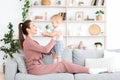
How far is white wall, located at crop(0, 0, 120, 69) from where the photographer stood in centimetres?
721

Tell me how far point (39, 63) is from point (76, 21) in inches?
123

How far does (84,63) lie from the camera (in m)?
4.73

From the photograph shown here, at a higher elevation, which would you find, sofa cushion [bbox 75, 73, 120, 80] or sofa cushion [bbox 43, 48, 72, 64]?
sofa cushion [bbox 43, 48, 72, 64]

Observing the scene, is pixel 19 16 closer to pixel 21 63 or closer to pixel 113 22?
pixel 113 22

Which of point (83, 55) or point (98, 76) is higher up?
point (83, 55)

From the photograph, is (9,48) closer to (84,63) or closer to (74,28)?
(74,28)

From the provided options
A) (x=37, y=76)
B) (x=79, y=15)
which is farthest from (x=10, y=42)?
(x=37, y=76)

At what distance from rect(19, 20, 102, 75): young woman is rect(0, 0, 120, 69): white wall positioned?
2.90m

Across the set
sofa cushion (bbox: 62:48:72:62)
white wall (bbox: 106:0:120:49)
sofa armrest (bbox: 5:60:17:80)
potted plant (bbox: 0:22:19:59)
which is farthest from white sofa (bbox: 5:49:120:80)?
white wall (bbox: 106:0:120:49)

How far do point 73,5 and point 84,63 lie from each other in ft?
9.24

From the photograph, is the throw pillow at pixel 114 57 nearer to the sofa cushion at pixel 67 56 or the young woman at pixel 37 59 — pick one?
the young woman at pixel 37 59

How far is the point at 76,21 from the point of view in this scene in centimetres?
724

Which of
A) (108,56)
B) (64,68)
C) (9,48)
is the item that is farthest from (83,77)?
(9,48)

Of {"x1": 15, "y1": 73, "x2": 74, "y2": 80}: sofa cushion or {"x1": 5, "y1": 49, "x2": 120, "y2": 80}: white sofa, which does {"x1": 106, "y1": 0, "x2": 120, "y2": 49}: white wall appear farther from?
{"x1": 15, "y1": 73, "x2": 74, "y2": 80}: sofa cushion
